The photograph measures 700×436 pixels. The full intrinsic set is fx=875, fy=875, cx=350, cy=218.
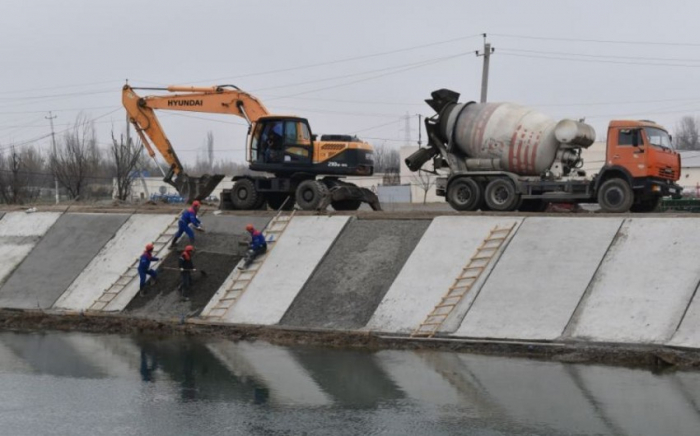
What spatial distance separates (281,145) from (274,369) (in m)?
11.6

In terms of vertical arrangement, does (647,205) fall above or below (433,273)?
above

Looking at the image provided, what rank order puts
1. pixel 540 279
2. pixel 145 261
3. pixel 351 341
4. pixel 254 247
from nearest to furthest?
1. pixel 351 341
2. pixel 540 279
3. pixel 145 261
4. pixel 254 247

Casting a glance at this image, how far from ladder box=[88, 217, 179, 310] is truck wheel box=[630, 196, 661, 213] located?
13.8m

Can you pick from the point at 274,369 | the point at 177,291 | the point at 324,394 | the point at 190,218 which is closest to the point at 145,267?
the point at 177,291

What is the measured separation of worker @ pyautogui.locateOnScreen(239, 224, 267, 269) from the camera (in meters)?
24.4

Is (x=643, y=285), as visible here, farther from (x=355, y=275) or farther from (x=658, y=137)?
(x=355, y=275)

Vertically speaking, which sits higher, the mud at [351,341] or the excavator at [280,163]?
the excavator at [280,163]

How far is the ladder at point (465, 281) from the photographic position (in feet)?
65.5

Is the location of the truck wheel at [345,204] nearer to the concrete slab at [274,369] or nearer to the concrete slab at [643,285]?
the concrete slab at [274,369]

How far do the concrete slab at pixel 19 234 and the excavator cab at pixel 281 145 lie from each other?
777cm

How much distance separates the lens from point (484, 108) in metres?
26.4

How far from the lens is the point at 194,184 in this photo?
3064cm

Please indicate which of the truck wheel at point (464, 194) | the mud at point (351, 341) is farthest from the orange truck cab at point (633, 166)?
the mud at point (351, 341)

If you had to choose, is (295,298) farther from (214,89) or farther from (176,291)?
(214,89)
